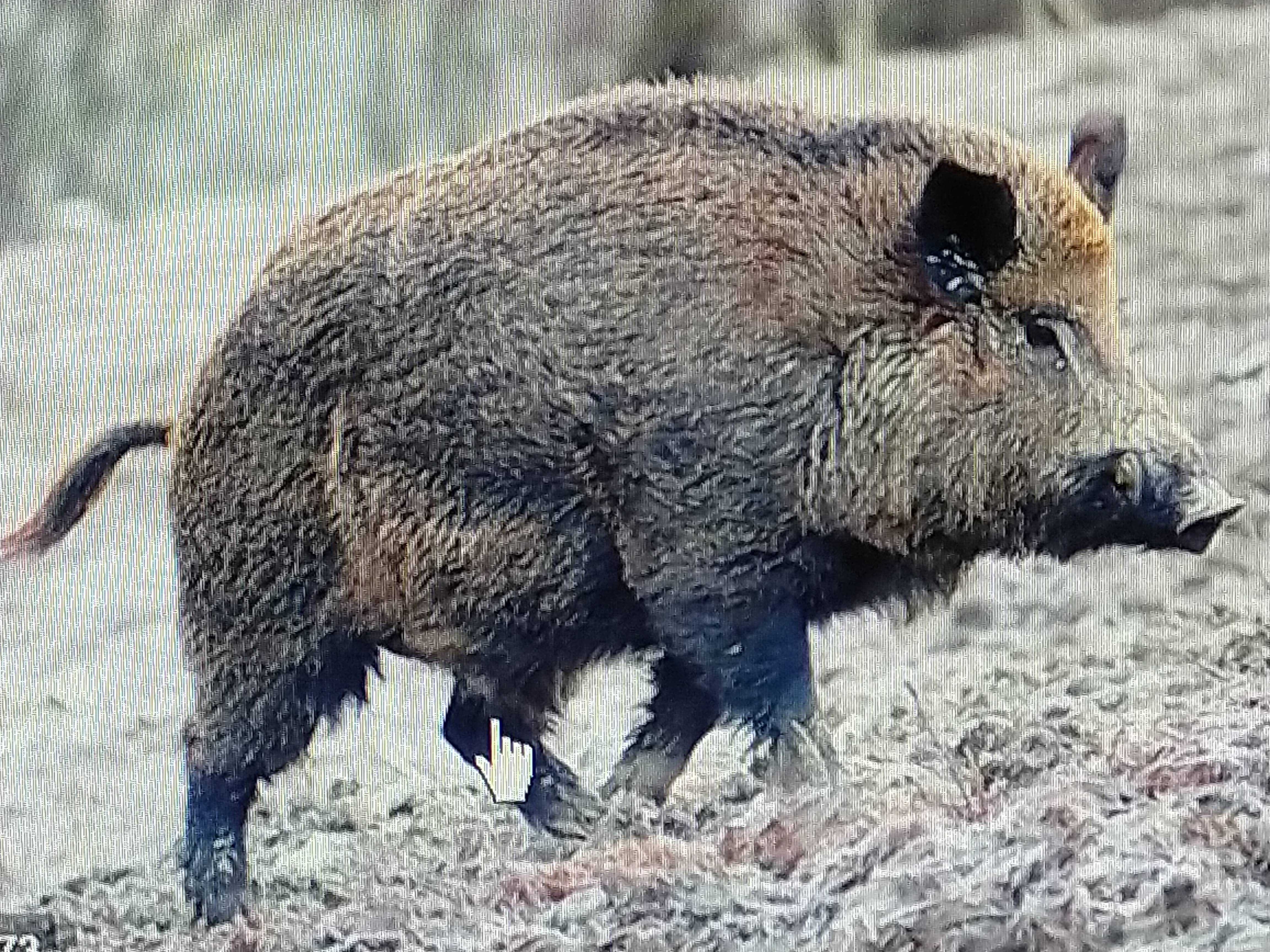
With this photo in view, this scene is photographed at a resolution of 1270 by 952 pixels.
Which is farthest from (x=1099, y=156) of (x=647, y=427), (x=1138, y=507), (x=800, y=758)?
(x=800, y=758)

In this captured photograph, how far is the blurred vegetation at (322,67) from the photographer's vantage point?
2.43 metres

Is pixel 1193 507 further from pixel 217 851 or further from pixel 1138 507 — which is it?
pixel 217 851

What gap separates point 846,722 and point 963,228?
0.50m

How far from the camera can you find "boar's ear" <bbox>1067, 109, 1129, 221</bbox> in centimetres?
231

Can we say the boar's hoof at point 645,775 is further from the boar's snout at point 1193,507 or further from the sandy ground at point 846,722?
the boar's snout at point 1193,507

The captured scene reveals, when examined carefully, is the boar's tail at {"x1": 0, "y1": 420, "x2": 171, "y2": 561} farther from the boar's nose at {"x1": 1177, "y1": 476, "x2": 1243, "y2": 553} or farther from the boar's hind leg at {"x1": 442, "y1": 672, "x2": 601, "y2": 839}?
the boar's nose at {"x1": 1177, "y1": 476, "x2": 1243, "y2": 553}

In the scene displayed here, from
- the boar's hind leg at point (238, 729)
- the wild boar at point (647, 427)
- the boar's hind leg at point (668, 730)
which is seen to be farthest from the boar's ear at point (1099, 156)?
the boar's hind leg at point (238, 729)

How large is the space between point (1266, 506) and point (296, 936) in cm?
108

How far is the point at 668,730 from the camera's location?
2.30 metres

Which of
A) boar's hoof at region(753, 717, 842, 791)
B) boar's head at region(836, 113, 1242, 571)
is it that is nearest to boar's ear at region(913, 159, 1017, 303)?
boar's head at region(836, 113, 1242, 571)

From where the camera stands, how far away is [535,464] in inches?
89.3

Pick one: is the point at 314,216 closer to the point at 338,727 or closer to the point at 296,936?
the point at 338,727

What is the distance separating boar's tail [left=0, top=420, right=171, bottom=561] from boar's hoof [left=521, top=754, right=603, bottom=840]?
550mm

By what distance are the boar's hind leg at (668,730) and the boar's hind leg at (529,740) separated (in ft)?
0.14
